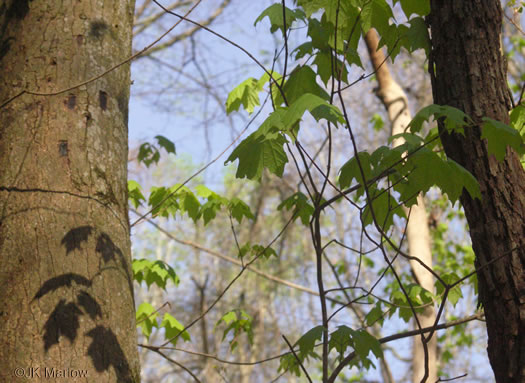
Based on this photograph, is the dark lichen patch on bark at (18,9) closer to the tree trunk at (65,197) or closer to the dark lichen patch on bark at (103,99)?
the tree trunk at (65,197)

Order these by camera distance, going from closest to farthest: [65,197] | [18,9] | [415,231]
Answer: [65,197]
[18,9]
[415,231]

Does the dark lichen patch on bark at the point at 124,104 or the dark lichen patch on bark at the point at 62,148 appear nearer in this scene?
the dark lichen patch on bark at the point at 62,148

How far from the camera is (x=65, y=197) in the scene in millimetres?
1477

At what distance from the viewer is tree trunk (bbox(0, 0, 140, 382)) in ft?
4.29

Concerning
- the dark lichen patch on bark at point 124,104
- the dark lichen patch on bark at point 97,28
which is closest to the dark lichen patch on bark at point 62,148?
the dark lichen patch on bark at point 124,104

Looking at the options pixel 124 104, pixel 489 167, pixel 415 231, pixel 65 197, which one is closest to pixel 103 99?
pixel 124 104

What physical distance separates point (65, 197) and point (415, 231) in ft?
10.8

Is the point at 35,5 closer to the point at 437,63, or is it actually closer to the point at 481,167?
the point at 437,63

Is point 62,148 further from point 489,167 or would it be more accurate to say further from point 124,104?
point 489,167

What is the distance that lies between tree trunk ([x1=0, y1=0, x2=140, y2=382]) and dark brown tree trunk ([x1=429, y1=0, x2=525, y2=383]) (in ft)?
3.48

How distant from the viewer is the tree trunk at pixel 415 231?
389 cm

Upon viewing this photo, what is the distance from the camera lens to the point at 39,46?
1664 mm

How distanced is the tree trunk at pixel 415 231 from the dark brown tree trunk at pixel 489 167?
1.99m

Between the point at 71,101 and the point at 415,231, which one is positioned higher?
the point at 415,231
